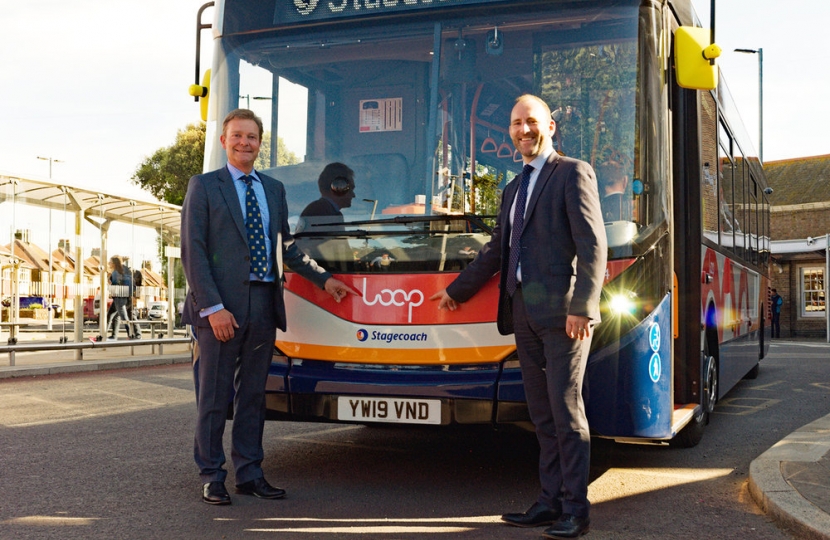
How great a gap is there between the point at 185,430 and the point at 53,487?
2465 mm

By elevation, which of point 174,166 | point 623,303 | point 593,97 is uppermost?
point 174,166

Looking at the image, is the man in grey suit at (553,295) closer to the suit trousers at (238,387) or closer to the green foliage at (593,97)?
the green foliage at (593,97)

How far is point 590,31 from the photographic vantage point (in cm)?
527

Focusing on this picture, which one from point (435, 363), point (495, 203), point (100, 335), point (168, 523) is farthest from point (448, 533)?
point (100, 335)

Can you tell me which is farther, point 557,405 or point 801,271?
point 801,271

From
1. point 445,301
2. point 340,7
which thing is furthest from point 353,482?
point 340,7

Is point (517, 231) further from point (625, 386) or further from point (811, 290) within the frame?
point (811, 290)

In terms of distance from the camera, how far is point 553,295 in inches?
173

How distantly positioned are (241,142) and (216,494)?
192cm

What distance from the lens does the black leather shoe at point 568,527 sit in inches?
169

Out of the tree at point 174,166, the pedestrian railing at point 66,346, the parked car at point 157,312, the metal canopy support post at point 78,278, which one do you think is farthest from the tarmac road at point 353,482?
the tree at point 174,166

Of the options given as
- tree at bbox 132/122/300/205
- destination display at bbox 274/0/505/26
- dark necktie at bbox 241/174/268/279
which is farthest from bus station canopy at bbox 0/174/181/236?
tree at bbox 132/122/300/205

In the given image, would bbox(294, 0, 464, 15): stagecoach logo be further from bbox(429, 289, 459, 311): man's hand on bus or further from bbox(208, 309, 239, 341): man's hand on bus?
bbox(208, 309, 239, 341): man's hand on bus

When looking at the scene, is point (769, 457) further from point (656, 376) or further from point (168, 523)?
point (168, 523)
